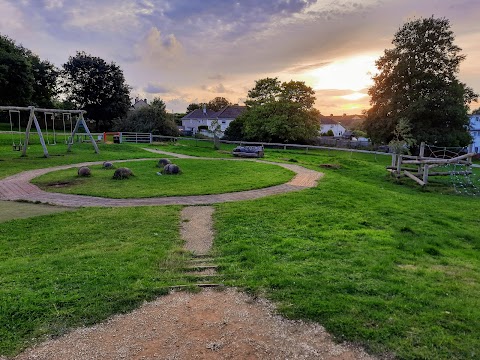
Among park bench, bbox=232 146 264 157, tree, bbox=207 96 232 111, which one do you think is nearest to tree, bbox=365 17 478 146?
park bench, bbox=232 146 264 157

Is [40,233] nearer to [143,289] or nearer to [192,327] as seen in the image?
[143,289]

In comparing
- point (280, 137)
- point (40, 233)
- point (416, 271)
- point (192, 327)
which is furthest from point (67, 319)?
point (280, 137)

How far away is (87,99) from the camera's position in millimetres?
46250

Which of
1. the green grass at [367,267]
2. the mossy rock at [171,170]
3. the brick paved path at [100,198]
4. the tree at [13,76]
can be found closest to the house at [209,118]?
the tree at [13,76]

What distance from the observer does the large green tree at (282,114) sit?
33.9m

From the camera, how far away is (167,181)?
12.1 meters

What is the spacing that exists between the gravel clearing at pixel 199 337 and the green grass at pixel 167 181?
6.37 m

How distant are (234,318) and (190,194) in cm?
654

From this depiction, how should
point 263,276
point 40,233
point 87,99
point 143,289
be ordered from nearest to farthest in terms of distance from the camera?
point 143,289 < point 263,276 < point 40,233 < point 87,99

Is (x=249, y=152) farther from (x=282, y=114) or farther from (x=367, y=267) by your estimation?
(x=367, y=267)

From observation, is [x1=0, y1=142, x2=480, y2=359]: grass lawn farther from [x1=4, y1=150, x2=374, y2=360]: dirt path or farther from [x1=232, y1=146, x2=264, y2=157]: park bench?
[x1=232, y1=146, x2=264, y2=157]: park bench

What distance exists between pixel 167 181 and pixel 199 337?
9.20m

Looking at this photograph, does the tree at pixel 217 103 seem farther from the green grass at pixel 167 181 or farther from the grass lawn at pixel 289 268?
the grass lawn at pixel 289 268

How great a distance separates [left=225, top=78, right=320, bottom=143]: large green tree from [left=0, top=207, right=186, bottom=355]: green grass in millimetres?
27805
